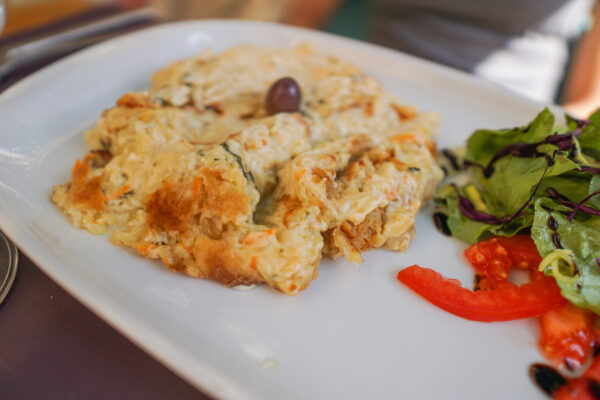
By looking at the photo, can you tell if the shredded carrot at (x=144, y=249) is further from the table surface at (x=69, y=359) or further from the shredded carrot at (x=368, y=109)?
the shredded carrot at (x=368, y=109)

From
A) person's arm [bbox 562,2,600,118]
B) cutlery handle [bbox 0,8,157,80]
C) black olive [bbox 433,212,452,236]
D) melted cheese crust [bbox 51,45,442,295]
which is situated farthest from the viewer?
person's arm [bbox 562,2,600,118]

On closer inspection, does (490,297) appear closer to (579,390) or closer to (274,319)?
(579,390)

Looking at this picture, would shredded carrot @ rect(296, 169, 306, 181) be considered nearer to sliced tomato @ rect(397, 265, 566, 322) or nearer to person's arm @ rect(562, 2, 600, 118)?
sliced tomato @ rect(397, 265, 566, 322)

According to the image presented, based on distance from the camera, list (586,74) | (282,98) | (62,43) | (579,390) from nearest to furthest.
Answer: (579,390) < (282,98) < (62,43) < (586,74)

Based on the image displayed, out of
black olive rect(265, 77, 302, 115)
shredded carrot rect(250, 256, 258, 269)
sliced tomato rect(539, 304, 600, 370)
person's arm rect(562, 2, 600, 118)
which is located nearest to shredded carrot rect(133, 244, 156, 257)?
shredded carrot rect(250, 256, 258, 269)

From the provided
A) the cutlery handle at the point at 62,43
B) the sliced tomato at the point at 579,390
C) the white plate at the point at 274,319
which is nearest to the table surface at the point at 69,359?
the white plate at the point at 274,319

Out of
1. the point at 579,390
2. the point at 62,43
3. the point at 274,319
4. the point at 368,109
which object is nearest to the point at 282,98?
the point at 368,109
